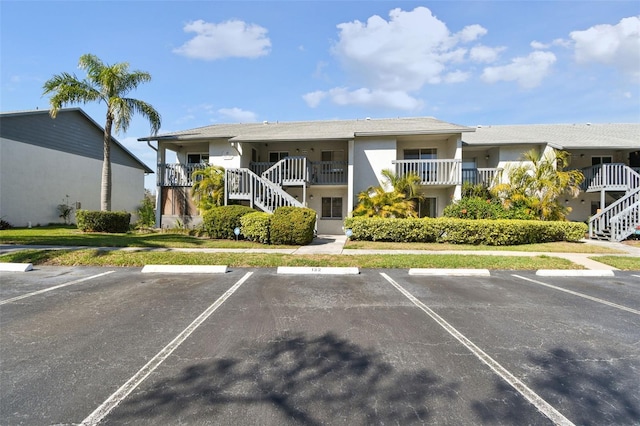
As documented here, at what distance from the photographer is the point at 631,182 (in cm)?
1620

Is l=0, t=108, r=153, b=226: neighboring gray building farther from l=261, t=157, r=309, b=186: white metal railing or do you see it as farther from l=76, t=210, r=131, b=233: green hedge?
l=261, t=157, r=309, b=186: white metal railing

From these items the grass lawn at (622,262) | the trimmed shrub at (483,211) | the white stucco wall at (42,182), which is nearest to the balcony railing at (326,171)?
the trimmed shrub at (483,211)

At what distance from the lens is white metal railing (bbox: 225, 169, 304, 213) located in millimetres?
14430

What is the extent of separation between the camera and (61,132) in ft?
66.5

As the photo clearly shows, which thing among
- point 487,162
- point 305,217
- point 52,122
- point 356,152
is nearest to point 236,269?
point 305,217

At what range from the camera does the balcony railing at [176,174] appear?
1748 centimetres

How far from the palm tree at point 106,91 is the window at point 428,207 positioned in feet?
52.7

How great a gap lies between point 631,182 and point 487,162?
694cm

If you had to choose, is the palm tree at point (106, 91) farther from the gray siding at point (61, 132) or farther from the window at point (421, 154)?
the window at point (421, 154)

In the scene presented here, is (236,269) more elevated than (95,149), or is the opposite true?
(95,149)

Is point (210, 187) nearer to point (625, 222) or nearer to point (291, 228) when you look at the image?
point (291, 228)

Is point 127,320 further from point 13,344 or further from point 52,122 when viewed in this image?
point 52,122

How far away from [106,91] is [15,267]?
11228mm

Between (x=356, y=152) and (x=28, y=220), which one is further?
(x=28, y=220)
